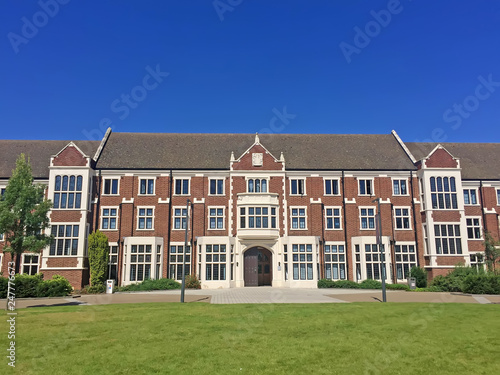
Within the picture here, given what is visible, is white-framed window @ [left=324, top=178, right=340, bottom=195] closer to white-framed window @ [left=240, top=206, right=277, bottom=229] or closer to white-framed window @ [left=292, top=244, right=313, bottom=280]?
white-framed window @ [left=292, top=244, right=313, bottom=280]

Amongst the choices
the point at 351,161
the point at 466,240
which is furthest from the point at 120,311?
the point at 466,240

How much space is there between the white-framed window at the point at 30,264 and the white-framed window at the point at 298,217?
21965 mm

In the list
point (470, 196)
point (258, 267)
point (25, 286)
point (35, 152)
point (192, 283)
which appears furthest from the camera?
point (35, 152)

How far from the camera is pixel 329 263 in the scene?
34719 mm

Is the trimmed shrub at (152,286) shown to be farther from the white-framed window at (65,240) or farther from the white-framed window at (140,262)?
the white-framed window at (65,240)

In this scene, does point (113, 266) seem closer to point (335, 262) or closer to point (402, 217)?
point (335, 262)

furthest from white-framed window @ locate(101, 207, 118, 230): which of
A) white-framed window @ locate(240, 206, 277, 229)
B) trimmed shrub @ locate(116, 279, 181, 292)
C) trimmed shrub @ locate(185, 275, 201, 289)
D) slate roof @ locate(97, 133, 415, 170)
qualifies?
white-framed window @ locate(240, 206, 277, 229)

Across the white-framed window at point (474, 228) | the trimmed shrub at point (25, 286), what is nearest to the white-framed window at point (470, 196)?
the white-framed window at point (474, 228)

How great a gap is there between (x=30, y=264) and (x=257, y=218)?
63.7 feet

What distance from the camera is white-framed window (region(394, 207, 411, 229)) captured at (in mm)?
35562

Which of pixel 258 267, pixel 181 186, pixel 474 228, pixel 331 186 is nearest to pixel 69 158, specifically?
pixel 181 186

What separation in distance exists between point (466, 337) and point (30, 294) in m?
23.7

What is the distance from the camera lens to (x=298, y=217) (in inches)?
1390

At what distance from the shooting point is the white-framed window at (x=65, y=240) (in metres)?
32.7
